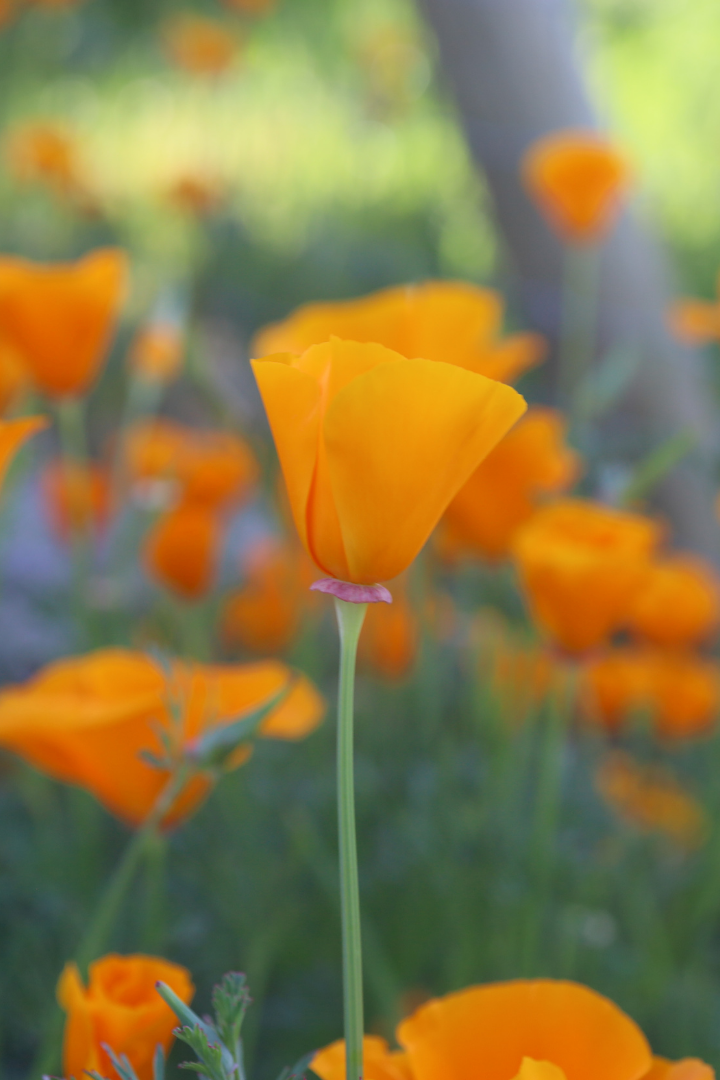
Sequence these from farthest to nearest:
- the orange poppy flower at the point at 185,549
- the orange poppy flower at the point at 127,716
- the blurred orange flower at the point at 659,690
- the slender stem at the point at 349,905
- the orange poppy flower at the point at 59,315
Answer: the blurred orange flower at the point at 659,690 < the orange poppy flower at the point at 185,549 < the orange poppy flower at the point at 59,315 < the orange poppy flower at the point at 127,716 < the slender stem at the point at 349,905

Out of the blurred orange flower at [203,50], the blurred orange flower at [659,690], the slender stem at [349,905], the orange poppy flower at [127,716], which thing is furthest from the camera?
the blurred orange flower at [203,50]

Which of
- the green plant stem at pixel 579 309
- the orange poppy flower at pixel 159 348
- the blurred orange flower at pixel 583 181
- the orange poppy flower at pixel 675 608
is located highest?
the green plant stem at pixel 579 309

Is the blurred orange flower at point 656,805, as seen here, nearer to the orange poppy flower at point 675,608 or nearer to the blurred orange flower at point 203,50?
the orange poppy flower at point 675,608

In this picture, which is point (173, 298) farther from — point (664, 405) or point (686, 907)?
point (664, 405)

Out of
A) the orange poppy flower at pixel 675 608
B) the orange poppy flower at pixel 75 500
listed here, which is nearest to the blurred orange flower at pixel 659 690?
the orange poppy flower at pixel 675 608

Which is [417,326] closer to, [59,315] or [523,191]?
[59,315]

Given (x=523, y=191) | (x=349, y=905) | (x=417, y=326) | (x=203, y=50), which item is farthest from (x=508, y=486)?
(x=203, y=50)
